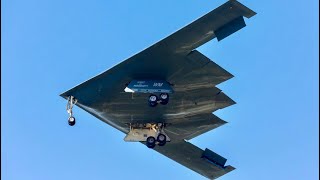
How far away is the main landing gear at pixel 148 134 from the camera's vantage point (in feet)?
182

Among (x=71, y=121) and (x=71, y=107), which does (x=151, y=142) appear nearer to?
(x=71, y=107)

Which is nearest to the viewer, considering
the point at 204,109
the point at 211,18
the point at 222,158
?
the point at 211,18

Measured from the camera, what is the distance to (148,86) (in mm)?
49969

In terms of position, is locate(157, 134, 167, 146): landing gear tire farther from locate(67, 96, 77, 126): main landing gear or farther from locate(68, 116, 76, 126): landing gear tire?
locate(68, 116, 76, 126): landing gear tire

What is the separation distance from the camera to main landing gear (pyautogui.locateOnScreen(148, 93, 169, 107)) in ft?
166

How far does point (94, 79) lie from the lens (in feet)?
167

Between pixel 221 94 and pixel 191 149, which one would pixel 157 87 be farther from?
pixel 191 149

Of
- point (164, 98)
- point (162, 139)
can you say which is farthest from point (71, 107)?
point (162, 139)

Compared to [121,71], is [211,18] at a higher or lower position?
higher

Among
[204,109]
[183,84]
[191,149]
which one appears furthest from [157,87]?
[191,149]

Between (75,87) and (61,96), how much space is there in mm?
1443

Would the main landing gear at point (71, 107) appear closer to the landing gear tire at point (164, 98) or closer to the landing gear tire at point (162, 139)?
the landing gear tire at point (164, 98)

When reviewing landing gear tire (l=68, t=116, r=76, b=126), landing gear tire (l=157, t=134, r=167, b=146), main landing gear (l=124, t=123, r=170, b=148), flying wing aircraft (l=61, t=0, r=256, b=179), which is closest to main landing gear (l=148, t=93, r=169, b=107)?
flying wing aircraft (l=61, t=0, r=256, b=179)

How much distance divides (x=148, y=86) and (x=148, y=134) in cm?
706
